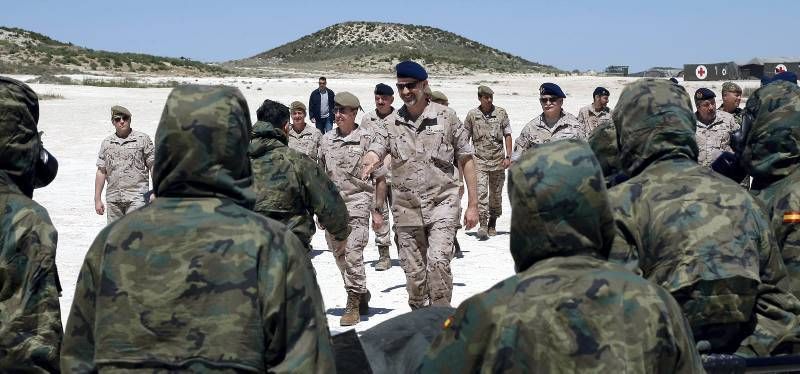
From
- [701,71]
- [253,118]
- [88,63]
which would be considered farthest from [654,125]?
[88,63]

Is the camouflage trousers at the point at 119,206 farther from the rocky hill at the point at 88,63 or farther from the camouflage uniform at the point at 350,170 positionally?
the rocky hill at the point at 88,63

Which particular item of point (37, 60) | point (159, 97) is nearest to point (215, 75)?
point (37, 60)

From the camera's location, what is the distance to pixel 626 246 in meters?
4.11

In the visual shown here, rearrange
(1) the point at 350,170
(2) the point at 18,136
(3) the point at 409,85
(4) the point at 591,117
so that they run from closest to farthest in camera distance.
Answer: (2) the point at 18,136, (3) the point at 409,85, (1) the point at 350,170, (4) the point at 591,117

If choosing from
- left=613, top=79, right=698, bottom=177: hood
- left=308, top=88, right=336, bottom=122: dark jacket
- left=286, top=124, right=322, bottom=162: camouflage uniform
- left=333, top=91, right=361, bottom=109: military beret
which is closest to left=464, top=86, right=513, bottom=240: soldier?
left=286, top=124, right=322, bottom=162: camouflage uniform

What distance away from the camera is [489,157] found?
1405 centimetres

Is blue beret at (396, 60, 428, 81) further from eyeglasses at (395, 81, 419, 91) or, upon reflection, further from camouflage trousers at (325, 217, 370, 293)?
camouflage trousers at (325, 217, 370, 293)

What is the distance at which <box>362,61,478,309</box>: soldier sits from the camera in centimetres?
811

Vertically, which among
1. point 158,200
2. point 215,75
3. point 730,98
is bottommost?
point 215,75

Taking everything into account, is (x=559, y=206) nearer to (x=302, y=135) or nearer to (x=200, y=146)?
(x=200, y=146)

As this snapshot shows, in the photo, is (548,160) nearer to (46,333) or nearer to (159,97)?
(46,333)

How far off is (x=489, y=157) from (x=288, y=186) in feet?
25.0

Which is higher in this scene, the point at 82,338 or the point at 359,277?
the point at 82,338

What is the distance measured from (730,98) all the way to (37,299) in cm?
1063
